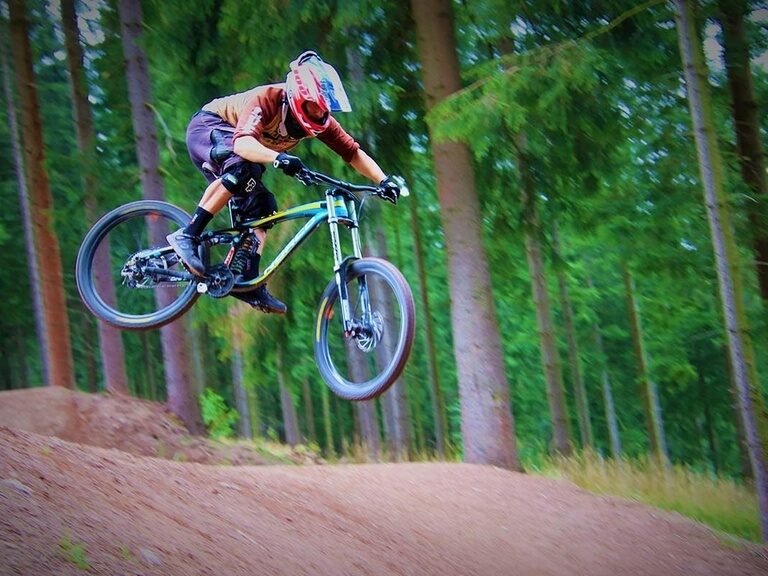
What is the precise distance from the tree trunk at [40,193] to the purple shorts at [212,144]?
193 inches

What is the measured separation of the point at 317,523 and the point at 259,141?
104 inches

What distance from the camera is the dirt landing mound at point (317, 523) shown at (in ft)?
12.9

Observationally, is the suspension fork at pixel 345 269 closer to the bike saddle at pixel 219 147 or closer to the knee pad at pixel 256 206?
the knee pad at pixel 256 206

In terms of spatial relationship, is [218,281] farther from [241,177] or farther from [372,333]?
[372,333]

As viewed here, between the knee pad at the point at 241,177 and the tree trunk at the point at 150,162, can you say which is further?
the tree trunk at the point at 150,162

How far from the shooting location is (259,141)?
5.52m

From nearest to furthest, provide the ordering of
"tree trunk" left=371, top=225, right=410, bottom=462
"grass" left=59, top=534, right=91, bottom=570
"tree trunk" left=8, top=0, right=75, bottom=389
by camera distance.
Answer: "grass" left=59, top=534, right=91, bottom=570
"tree trunk" left=8, top=0, right=75, bottom=389
"tree trunk" left=371, top=225, right=410, bottom=462

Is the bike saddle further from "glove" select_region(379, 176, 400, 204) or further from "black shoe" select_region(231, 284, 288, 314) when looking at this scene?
"glove" select_region(379, 176, 400, 204)

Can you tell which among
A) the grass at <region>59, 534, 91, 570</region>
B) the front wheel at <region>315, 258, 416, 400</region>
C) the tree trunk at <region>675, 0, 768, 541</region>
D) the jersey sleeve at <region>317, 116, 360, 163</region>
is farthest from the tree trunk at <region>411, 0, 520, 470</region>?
the grass at <region>59, 534, 91, 570</region>

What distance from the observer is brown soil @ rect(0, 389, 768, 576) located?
3.98 metres

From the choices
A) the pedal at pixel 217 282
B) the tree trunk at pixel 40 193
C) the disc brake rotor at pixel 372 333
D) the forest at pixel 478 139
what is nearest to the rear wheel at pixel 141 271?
the pedal at pixel 217 282

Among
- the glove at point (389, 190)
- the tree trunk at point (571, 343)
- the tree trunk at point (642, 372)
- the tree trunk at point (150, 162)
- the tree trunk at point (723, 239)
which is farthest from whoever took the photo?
the tree trunk at point (642, 372)

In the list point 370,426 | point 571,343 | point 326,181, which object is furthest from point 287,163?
point 571,343

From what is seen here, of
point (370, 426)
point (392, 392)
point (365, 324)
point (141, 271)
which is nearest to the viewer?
point (365, 324)
